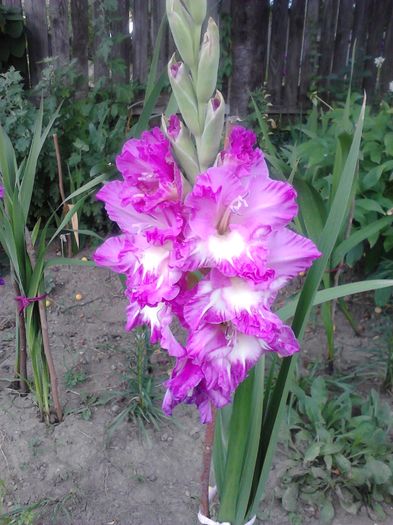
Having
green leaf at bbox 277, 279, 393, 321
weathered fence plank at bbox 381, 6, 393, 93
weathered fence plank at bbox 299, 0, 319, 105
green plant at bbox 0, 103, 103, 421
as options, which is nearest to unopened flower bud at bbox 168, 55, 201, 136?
green leaf at bbox 277, 279, 393, 321

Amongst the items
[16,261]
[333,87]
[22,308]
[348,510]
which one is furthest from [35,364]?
[333,87]

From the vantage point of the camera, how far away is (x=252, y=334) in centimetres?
76

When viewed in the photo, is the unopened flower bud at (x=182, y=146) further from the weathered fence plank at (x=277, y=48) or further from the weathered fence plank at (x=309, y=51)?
the weathered fence plank at (x=309, y=51)

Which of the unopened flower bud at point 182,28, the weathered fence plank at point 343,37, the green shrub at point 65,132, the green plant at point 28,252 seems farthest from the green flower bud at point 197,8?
the weathered fence plank at point 343,37

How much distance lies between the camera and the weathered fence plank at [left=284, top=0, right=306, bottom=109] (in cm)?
482

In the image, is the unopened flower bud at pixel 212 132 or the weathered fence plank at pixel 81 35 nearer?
the unopened flower bud at pixel 212 132

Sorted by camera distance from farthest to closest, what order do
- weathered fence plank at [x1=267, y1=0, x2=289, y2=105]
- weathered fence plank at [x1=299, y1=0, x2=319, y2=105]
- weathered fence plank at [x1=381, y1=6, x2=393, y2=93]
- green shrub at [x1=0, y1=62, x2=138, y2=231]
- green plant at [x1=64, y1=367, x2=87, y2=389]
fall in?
weathered fence plank at [x1=381, y1=6, x2=393, y2=93] → weathered fence plank at [x1=299, y1=0, x2=319, y2=105] → weathered fence plank at [x1=267, y1=0, x2=289, y2=105] → green shrub at [x1=0, y1=62, x2=138, y2=231] → green plant at [x1=64, y1=367, x2=87, y2=389]

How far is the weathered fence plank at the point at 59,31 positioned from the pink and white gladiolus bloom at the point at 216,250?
3660 mm

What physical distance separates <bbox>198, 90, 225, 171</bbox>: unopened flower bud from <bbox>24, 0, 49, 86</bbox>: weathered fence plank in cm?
370

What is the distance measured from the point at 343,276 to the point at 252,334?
2322 millimetres

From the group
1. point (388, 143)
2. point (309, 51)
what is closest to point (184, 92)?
point (388, 143)

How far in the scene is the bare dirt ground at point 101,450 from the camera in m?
1.71

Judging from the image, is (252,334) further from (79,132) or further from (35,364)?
(79,132)

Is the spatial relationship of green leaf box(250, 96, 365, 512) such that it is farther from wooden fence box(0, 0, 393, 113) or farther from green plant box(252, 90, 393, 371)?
wooden fence box(0, 0, 393, 113)
